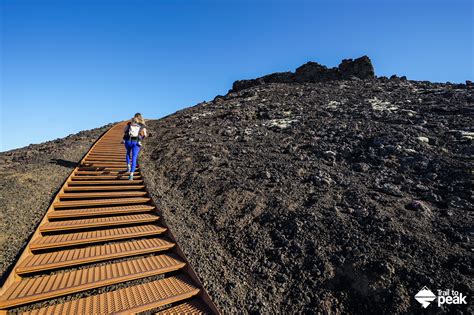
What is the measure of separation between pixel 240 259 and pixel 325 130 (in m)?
7.87

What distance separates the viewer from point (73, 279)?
3713mm

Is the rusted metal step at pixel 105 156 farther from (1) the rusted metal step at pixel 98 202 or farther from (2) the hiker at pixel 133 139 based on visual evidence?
(1) the rusted metal step at pixel 98 202

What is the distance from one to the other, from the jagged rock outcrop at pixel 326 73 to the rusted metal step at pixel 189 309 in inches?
990

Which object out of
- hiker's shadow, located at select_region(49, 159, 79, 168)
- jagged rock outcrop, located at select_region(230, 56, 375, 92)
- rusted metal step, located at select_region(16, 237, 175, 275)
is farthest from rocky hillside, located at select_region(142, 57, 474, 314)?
jagged rock outcrop, located at select_region(230, 56, 375, 92)

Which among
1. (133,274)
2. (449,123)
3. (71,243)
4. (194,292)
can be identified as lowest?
(194,292)

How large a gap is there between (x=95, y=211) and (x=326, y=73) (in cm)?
2687

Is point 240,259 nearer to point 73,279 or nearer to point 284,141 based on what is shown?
point 73,279

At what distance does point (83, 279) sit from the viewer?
12.2ft

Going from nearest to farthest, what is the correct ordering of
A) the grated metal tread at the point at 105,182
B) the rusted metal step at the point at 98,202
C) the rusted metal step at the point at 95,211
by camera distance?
the rusted metal step at the point at 95,211 < the rusted metal step at the point at 98,202 < the grated metal tread at the point at 105,182

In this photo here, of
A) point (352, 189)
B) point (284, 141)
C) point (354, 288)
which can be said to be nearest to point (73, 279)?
point (354, 288)

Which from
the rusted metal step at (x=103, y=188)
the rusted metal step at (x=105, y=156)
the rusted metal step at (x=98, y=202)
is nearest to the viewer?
the rusted metal step at (x=98, y=202)

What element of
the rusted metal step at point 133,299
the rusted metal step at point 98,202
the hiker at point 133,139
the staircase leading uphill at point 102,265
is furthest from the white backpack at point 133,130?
the rusted metal step at point 133,299

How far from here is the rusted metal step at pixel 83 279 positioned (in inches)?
129

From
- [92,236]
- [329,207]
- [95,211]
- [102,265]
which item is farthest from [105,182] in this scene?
[329,207]
